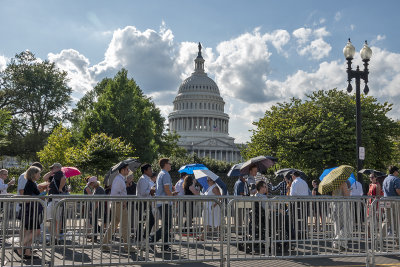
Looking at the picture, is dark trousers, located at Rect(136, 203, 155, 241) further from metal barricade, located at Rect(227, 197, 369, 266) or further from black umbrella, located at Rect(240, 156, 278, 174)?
black umbrella, located at Rect(240, 156, 278, 174)

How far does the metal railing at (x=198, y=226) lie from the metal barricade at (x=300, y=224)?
0.06 feet

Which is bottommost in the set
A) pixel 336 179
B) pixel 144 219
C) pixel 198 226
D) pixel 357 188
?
pixel 198 226

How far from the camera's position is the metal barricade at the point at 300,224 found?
862 centimetres

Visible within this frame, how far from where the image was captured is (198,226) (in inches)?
345

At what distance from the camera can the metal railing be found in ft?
26.4

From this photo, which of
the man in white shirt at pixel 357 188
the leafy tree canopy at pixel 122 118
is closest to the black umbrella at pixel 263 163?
the man in white shirt at pixel 357 188

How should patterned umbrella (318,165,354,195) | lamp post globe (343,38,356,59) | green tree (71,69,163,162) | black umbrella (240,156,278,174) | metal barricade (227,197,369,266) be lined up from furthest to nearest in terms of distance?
green tree (71,69,163,162) → lamp post globe (343,38,356,59) → black umbrella (240,156,278,174) → patterned umbrella (318,165,354,195) → metal barricade (227,197,369,266)

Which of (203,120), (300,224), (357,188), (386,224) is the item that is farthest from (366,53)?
(203,120)

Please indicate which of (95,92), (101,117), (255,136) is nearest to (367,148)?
(255,136)

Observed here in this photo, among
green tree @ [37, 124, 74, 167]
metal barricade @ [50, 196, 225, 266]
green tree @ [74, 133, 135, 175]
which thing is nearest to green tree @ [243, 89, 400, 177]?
green tree @ [74, 133, 135, 175]

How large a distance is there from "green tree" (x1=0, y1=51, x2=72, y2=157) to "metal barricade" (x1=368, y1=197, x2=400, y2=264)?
44.6m

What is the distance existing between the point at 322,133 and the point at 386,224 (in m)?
24.1

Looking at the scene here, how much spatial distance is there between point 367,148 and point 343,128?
2994mm

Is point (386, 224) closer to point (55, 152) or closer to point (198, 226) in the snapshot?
point (198, 226)
